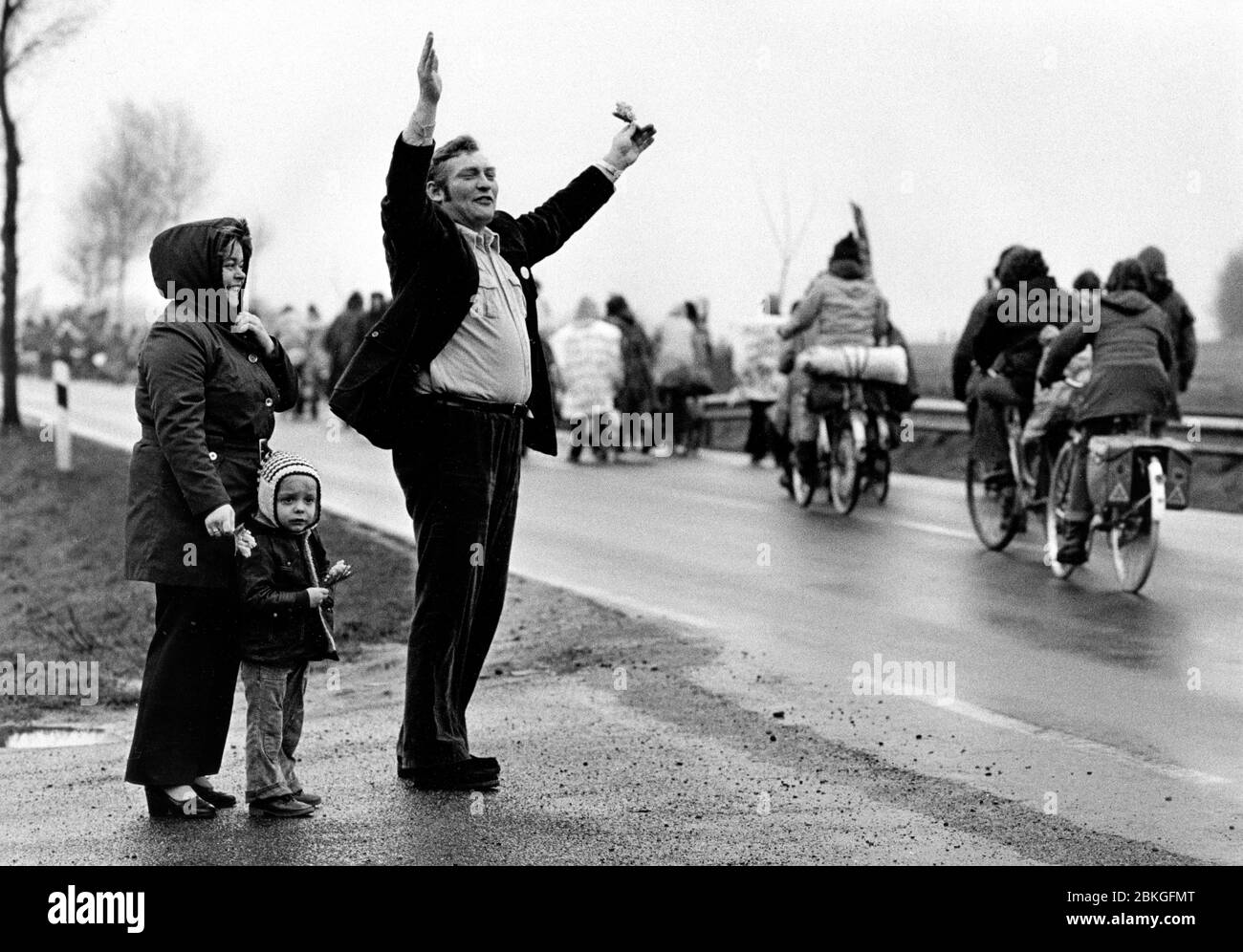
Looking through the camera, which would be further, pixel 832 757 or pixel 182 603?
pixel 832 757

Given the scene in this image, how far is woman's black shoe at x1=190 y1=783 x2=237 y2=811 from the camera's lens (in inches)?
265

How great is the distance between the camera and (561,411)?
86.7 ft

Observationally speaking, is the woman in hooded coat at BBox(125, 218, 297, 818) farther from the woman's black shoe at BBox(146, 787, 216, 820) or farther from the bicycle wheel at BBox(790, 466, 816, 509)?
the bicycle wheel at BBox(790, 466, 816, 509)

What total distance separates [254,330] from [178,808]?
145cm

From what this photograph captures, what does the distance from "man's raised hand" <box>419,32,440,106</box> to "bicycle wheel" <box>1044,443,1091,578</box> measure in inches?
281

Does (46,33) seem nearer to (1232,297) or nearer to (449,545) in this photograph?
(1232,297)

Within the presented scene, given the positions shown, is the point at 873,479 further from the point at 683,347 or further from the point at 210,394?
the point at 210,394

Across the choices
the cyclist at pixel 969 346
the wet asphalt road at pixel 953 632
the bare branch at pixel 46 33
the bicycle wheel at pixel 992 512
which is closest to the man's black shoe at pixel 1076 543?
the wet asphalt road at pixel 953 632

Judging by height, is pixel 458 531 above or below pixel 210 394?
below

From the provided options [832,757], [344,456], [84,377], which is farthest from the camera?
[84,377]
